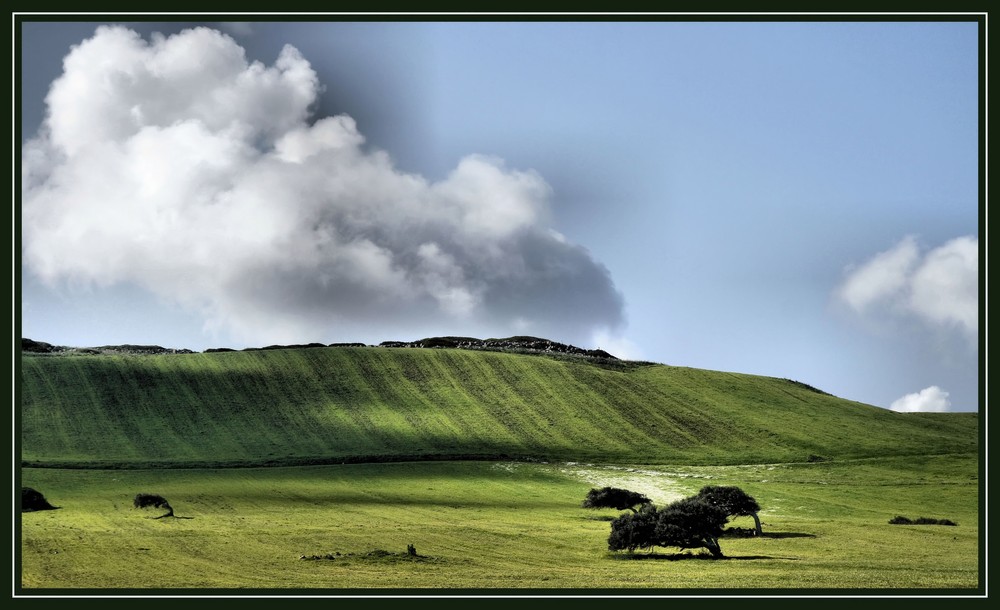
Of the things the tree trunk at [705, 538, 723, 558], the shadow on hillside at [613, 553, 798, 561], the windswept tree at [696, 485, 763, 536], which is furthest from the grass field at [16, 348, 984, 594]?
the windswept tree at [696, 485, 763, 536]

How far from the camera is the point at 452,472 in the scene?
362 ft

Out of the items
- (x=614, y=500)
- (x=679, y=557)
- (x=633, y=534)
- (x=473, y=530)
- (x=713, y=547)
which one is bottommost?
(x=679, y=557)

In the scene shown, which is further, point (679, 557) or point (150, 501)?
point (150, 501)

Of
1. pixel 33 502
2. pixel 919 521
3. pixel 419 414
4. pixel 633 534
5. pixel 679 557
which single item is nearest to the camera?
pixel 679 557

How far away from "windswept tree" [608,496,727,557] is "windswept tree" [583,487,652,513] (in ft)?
81.6

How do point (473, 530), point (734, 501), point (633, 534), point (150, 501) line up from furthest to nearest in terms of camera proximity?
point (150, 501), point (734, 501), point (473, 530), point (633, 534)

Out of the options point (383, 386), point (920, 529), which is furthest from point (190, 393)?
point (920, 529)

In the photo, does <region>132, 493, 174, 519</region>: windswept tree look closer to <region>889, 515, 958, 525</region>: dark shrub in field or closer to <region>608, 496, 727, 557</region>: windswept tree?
<region>608, 496, 727, 557</region>: windswept tree

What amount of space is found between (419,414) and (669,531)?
7769 cm

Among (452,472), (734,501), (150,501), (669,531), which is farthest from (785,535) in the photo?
(150,501)

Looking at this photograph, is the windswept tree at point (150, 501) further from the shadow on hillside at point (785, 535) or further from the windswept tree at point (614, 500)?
the shadow on hillside at point (785, 535)

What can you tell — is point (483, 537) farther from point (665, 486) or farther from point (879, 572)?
point (665, 486)

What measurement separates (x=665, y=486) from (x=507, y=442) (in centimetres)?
2751

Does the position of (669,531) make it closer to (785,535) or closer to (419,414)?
(785,535)
